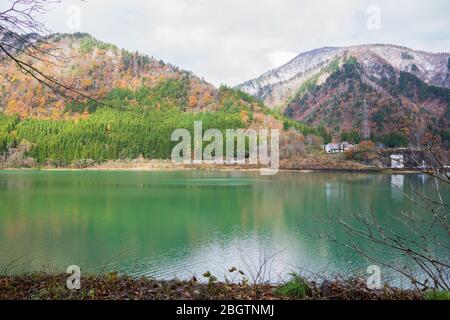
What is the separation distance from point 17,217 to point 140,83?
106 meters

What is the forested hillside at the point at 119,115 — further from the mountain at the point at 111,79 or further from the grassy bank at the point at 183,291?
the grassy bank at the point at 183,291

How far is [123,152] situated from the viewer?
76.2 m

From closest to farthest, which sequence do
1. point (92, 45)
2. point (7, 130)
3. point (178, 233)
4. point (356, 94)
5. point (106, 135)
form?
point (178, 233) → point (106, 135) → point (7, 130) → point (356, 94) → point (92, 45)

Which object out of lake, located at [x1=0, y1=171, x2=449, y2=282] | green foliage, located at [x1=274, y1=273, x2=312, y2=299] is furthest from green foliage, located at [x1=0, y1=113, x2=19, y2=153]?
green foliage, located at [x1=274, y1=273, x2=312, y2=299]

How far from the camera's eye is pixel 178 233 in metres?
15.4

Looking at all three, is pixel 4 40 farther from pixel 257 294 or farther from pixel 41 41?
pixel 257 294

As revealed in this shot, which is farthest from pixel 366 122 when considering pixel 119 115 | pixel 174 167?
pixel 119 115

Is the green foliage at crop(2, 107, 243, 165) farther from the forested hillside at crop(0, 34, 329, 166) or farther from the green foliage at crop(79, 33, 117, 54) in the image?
the green foliage at crop(79, 33, 117, 54)

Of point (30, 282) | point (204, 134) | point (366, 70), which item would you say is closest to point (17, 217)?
point (30, 282)

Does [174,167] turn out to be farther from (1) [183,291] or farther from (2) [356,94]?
(2) [356,94]

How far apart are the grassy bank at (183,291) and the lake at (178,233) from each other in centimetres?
107

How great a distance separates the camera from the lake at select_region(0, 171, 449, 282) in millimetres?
10812

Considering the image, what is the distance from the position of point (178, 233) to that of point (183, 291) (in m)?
10.7

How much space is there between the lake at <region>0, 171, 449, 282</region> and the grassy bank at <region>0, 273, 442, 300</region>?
107 centimetres
